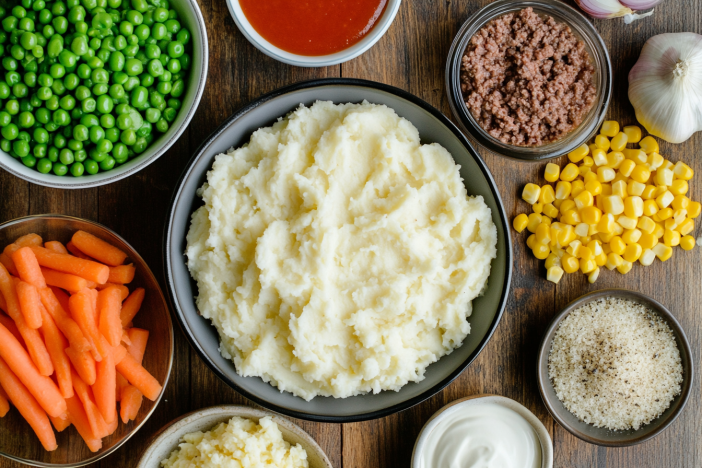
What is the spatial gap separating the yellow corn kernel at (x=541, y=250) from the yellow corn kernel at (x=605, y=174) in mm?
525

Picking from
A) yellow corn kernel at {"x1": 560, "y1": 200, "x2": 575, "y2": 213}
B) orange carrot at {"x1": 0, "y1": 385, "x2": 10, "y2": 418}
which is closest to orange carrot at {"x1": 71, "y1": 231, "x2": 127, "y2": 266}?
orange carrot at {"x1": 0, "y1": 385, "x2": 10, "y2": 418}

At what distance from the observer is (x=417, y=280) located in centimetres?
270

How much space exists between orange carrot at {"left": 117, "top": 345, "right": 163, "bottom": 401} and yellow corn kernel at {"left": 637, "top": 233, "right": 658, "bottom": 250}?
113 inches

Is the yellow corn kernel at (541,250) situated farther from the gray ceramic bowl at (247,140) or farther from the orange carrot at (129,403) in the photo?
the orange carrot at (129,403)

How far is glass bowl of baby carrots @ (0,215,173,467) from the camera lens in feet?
8.75

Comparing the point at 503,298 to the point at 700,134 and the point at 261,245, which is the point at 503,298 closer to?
the point at 261,245

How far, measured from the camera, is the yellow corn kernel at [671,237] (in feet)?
10.7

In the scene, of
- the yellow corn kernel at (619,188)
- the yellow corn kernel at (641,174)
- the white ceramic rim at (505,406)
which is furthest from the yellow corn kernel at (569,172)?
the white ceramic rim at (505,406)

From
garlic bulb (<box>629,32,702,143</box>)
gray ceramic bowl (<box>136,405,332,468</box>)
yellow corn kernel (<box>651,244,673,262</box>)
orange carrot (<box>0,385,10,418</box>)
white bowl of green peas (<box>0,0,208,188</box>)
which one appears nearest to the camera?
white bowl of green peas (<box>0,0,208,188</box>)

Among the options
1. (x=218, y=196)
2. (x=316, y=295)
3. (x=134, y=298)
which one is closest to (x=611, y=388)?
(x=316, y=295)

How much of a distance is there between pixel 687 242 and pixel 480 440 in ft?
5.61

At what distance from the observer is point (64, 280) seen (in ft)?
8.99

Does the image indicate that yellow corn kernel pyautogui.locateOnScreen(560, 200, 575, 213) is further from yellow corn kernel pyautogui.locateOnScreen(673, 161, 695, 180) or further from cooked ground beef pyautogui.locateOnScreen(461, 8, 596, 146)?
yellow corn kernel pyautogui.locateOnScreen(673, 161, 695, 180)

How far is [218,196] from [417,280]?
107 cm
